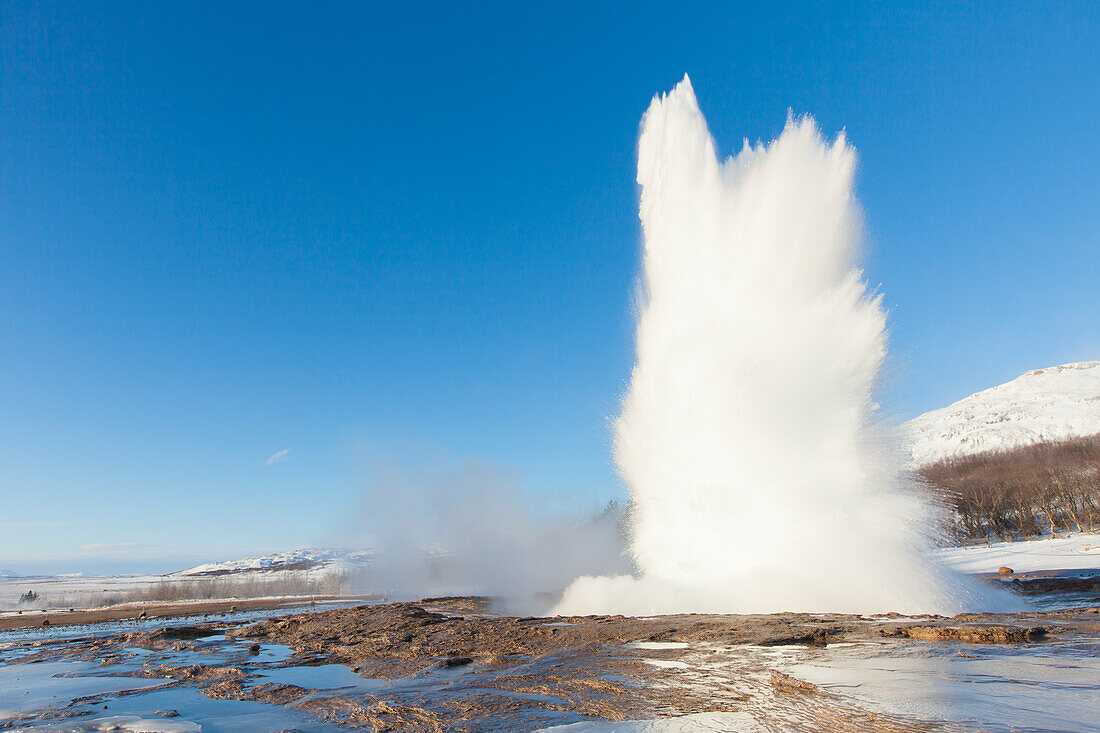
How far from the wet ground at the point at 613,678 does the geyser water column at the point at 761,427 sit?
2.11 metres

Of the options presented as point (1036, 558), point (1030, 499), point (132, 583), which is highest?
point (1030, 499)

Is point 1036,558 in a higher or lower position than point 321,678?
higher

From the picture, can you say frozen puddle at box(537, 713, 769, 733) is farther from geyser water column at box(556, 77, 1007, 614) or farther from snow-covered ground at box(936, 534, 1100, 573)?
snow-covered ground at box(936, 534, 1100, 573)

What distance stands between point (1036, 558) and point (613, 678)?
135 ft

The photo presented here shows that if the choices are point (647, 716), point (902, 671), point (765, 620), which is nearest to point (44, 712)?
point (647, 716)

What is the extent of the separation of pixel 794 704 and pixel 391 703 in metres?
5.84

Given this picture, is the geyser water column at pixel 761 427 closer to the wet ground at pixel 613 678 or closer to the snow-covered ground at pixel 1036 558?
the wet ground at pixel 613 678

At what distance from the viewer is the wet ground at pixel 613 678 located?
6.58 metres

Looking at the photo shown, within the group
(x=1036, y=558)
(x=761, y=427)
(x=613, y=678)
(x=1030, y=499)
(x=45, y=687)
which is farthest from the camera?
(x=1030, y=499)

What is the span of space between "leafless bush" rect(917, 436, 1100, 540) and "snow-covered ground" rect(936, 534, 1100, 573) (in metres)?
12.8

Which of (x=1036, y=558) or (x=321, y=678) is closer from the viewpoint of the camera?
(x=321, y=678)

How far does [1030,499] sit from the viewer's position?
61.7m

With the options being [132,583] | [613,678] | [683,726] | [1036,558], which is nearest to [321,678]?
[613,678]

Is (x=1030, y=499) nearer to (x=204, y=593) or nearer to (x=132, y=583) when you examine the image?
(x=204, y=593)
